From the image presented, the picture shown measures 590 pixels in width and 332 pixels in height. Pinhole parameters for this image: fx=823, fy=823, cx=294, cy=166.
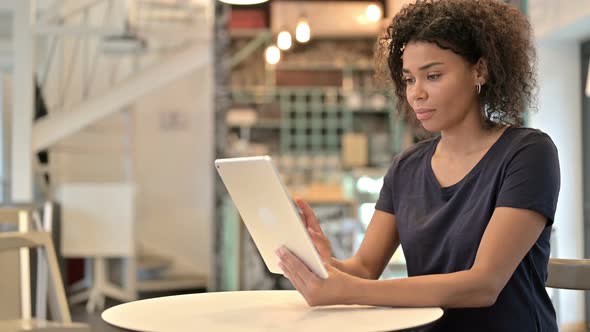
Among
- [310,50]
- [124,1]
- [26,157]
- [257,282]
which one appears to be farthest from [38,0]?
[310,50]

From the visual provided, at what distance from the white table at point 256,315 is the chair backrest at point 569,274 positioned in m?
0.62

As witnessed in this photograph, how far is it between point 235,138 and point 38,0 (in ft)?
11.8

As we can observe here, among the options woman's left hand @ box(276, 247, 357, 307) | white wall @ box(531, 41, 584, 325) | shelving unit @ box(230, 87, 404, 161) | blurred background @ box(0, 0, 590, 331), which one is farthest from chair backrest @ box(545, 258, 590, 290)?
shelving unit @ box(230, 87, 404, 161)

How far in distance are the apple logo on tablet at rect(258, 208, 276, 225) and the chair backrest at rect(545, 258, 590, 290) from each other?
836mm

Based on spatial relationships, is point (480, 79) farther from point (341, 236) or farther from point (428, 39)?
point (341, 236)

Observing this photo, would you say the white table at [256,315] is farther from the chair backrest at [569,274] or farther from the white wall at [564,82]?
the white wall at [564,82]

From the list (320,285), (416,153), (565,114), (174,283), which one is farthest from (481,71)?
(174,283)

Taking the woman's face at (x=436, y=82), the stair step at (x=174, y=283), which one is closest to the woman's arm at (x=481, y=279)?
the woman's face at (x=436, y=82)

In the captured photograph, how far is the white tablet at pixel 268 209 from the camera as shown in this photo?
1.48 meters

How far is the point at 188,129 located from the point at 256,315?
8.69 metres

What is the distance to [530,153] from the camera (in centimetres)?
167

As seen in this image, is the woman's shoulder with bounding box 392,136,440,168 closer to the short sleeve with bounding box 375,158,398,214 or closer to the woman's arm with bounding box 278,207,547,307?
the short sleeve with bounding box 375,158,398,214

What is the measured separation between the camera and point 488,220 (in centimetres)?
171

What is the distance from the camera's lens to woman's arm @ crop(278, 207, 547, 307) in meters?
1.54
